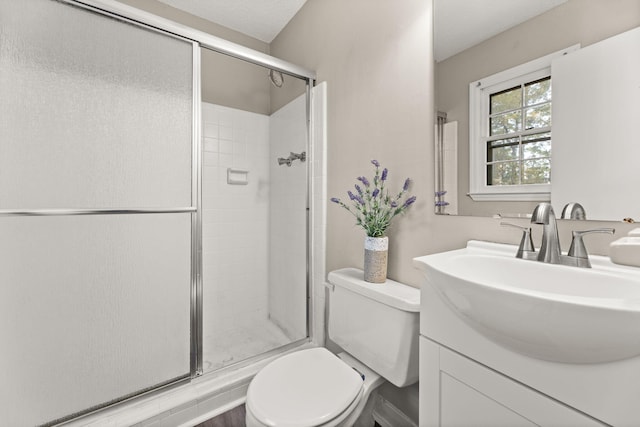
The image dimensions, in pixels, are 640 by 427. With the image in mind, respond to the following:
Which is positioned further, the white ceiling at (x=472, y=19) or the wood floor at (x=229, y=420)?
the wood floor at (x=229, y=420)

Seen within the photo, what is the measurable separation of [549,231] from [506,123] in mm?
394

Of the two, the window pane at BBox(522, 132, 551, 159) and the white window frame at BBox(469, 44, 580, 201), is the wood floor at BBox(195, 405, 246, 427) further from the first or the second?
the window pane at BBox(522, 132, 551, 159)

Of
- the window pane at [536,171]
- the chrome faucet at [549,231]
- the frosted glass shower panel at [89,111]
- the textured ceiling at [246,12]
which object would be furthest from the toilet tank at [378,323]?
the textured ceiling at [246,12]

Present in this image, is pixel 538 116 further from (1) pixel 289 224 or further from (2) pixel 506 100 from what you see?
(1) pixel 289 224

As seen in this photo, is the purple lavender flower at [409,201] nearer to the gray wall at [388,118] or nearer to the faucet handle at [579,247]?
the gray wall at [388,118]

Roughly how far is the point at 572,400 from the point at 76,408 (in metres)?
1.70

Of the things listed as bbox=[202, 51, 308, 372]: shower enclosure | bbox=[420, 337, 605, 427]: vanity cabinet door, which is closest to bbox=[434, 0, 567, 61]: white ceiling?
bbox=[202, 51, 308, 372]: shower enclosure

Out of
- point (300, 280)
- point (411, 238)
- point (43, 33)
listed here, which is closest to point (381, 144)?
point (411, 238)

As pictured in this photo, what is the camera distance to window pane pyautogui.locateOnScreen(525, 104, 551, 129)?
89 cm

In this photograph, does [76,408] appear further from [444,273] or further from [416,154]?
[416,154]

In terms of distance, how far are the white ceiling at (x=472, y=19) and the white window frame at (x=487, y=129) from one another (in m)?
0.16

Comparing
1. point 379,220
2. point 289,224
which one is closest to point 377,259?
point 379,220

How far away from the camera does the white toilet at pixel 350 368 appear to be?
0.97 m

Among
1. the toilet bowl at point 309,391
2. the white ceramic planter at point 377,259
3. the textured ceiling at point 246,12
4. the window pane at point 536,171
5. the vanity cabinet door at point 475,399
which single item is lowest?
the toilet bowl at point 309,391
